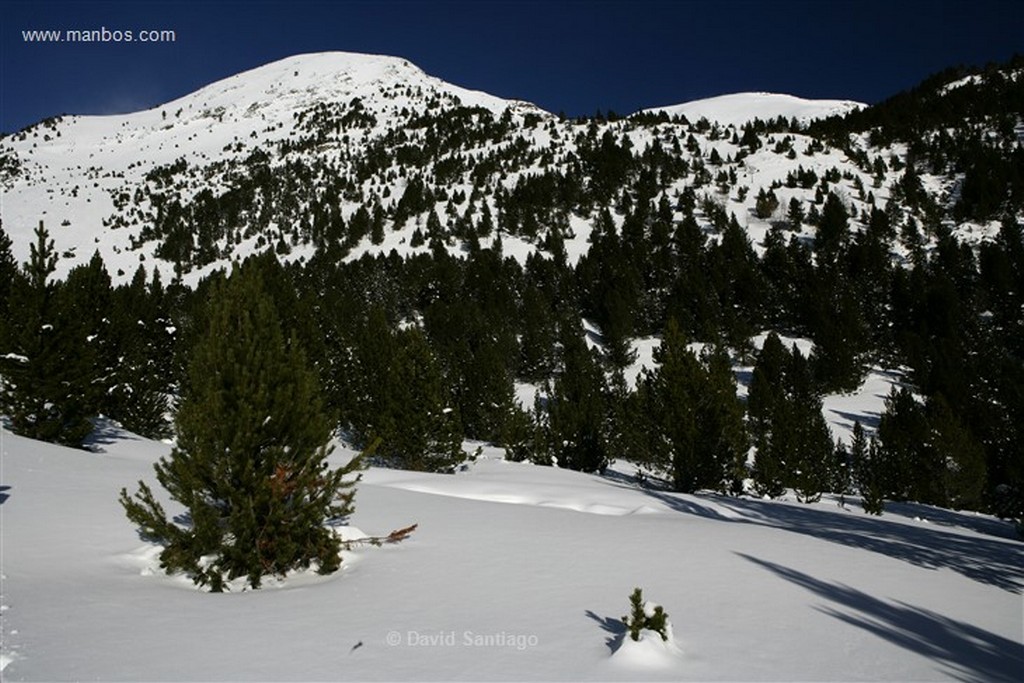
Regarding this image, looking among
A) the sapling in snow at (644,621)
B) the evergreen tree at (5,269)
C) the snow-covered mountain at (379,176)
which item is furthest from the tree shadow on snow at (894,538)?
the snow-covered mountain at (379,176)

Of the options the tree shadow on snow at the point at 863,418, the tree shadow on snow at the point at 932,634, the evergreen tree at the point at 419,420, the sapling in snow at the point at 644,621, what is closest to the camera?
the sapling in snow at the point at 644,621

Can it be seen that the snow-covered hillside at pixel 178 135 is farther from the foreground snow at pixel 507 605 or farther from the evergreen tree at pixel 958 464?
the evergreen tree at pixel 958 464

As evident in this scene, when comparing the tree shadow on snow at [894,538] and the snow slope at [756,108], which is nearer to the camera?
the tree shadow on snow at [894,538]

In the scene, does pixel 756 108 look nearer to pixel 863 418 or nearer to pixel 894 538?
Result: pixel 863 418

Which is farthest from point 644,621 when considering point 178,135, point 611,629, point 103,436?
point 178,135

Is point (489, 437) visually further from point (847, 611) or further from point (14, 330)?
point (847, 611)

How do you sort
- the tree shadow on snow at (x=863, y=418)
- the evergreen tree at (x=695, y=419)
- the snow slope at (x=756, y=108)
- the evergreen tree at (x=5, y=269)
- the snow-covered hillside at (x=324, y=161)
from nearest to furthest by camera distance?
the evergreen tree at (x=695, y=419)
the evergreen tree at (x=5, y=269)
the tree shadow on snow at (x=863, y=418)
the snow-covered hillside at (x=324, y=161)
the snow slope at (x=756, y=108)

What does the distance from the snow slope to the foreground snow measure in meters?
123

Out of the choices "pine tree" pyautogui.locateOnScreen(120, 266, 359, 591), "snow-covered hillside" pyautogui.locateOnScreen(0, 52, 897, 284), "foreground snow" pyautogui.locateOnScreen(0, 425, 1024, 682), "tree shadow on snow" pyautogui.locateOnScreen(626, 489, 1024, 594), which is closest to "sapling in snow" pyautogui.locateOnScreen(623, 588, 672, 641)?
"foreground snow" pyautogui.locateOnScreen(0, 425, 1024, 682)

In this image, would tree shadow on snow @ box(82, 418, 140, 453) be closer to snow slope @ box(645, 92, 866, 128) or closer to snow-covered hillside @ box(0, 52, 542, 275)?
snow-covered hillside @ box(0, 52, 542, 275)

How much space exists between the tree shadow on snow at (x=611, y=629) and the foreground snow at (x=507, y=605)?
22 mm

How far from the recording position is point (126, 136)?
122438 mm

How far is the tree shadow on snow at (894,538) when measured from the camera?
8094 mm

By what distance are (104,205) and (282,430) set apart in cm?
9613
